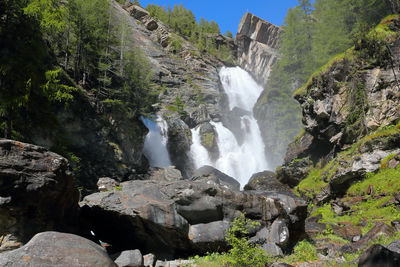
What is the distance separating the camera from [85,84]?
75.2 ft

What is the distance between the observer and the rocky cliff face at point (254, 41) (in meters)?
75.5

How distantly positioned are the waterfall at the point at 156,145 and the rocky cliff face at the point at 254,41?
159ft

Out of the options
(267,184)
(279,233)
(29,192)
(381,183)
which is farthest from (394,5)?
(29,192)

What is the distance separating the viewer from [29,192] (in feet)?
20.1

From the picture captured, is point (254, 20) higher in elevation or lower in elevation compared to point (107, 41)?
higher

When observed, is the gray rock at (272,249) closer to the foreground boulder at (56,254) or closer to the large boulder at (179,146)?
the foreground boulder at (56,254)

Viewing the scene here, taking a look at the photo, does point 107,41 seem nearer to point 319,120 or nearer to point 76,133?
point 76,133

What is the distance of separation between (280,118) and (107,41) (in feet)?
88.9

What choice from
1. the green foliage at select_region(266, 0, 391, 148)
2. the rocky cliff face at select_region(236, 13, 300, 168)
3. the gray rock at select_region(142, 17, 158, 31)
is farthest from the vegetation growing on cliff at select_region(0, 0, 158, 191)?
the gray rock at select_region(142, 17, 158, 31)

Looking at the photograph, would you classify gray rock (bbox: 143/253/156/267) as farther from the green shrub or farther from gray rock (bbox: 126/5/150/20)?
gray rock (bbox: 126/5/150/20)

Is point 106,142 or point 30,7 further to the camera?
point 106,142

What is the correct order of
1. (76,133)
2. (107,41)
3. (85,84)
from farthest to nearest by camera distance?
(107,41) → (85,84) → (76,133)

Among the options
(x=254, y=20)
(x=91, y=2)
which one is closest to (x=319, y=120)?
(x=91, y=2)

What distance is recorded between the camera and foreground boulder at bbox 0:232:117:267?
4.35 m
